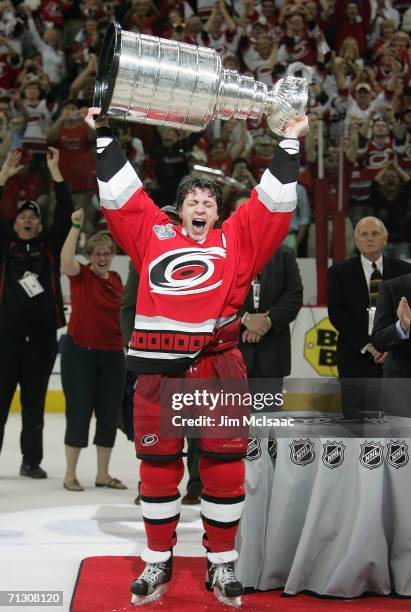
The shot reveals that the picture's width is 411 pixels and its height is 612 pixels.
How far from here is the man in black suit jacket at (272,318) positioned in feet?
16.6

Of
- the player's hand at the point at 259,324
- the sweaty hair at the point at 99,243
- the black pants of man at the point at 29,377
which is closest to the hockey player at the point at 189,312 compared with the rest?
the player's hand at the point at 259,324

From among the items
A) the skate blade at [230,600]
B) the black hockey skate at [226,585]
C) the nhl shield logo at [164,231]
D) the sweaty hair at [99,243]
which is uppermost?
the nhl shield logo at [164,231]

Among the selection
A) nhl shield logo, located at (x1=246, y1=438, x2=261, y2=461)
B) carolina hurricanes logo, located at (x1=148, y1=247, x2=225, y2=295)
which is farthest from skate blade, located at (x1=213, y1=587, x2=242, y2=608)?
carolina hurricanes logo, located at (x1=148, y1=247, x2=225, y2=295)

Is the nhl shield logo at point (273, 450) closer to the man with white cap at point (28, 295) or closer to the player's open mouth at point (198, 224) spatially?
the player's open mouth at point (198, 224)

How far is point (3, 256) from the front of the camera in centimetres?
591

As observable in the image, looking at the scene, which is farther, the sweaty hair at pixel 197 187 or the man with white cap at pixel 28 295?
the man with white cap at pixel 28 295

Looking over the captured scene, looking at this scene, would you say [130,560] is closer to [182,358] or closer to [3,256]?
[182,358]

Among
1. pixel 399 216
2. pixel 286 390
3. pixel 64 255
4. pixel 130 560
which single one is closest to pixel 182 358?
pixel 286 390

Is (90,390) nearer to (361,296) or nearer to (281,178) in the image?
(361,296)

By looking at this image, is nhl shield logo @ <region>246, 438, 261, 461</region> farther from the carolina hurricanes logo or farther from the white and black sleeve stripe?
the white and black sleeve stripe

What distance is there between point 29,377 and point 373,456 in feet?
A: 9.78

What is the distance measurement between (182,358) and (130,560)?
3.69 ft

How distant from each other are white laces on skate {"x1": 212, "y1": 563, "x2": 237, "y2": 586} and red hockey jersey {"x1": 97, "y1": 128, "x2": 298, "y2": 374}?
2.41 ft

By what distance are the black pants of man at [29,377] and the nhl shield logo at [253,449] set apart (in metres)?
2.58
